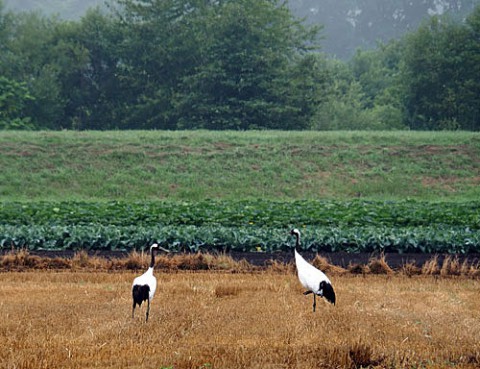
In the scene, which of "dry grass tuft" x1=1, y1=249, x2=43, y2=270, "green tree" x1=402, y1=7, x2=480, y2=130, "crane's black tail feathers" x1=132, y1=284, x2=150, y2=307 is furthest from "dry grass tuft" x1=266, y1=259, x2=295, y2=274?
"green tree" x1=402, y1=7, x2=480, y2=130

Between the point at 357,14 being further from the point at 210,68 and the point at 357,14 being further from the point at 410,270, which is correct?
the point at 410,270

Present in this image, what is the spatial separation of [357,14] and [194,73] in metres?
92.4

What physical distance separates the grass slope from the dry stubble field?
19.0 m

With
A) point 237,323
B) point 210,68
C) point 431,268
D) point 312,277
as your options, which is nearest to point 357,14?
point 210,68

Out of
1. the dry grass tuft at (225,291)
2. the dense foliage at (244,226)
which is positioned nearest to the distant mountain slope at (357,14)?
the dense foliage at (244,226)

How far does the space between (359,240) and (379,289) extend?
187 inches

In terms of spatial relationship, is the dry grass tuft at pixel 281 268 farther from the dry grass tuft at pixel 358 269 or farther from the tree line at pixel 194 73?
the tree line at pixel 194 73

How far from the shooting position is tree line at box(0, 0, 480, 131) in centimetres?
5634

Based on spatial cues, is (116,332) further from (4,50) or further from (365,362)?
(4,50)

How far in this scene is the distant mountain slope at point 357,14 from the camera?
136 m

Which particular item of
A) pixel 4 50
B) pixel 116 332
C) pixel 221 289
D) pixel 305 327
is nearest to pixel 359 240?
pixel 221 289

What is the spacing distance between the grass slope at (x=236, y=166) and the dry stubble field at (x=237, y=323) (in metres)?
19.0

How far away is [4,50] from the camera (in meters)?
64.9

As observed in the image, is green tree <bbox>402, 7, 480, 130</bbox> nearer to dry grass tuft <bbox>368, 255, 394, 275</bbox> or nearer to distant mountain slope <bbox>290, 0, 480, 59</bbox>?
dry grass tuft <bbox>368, 255, 394, 275</bbox>
